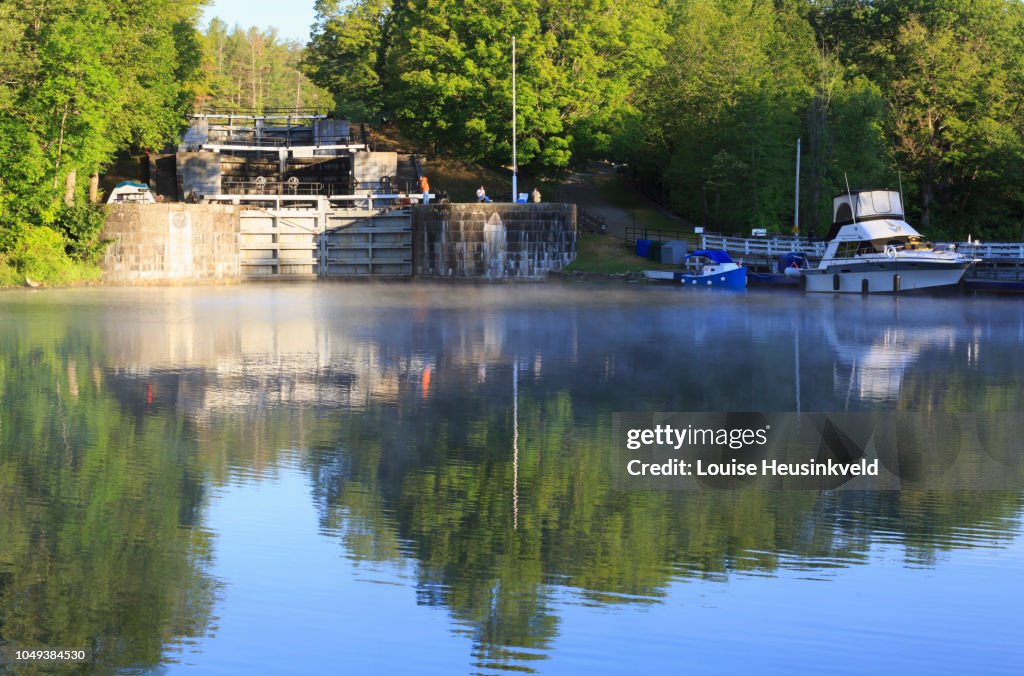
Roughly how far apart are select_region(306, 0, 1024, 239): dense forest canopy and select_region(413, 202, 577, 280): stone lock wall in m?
8.20

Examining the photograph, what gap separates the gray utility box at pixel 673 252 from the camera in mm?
67812

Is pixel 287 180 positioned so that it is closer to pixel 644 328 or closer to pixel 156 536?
pixel 644 328

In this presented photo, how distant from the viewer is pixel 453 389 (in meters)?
28.0

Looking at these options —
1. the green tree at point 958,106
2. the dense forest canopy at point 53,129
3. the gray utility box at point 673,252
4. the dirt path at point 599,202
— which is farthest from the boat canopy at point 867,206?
the dense forest canopy at point 53,129

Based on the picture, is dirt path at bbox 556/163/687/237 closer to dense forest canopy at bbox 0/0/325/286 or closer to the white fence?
the white fence

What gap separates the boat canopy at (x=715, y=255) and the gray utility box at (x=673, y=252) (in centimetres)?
59

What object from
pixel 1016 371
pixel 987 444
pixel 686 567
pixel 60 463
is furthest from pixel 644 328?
pixel 686 567

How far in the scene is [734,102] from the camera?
243 ft

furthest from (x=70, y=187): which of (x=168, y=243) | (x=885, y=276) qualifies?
(x=885, y=276)

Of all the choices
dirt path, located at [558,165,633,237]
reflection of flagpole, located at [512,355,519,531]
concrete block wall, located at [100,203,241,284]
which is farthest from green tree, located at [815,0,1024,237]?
reflection of flagpole, located at [512,355,519,531]

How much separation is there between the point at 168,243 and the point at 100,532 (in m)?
52.6

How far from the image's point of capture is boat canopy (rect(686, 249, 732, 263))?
6575 centimetres

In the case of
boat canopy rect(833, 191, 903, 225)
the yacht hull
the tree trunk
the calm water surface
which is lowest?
the calm water surface

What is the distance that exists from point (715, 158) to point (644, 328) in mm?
32245
